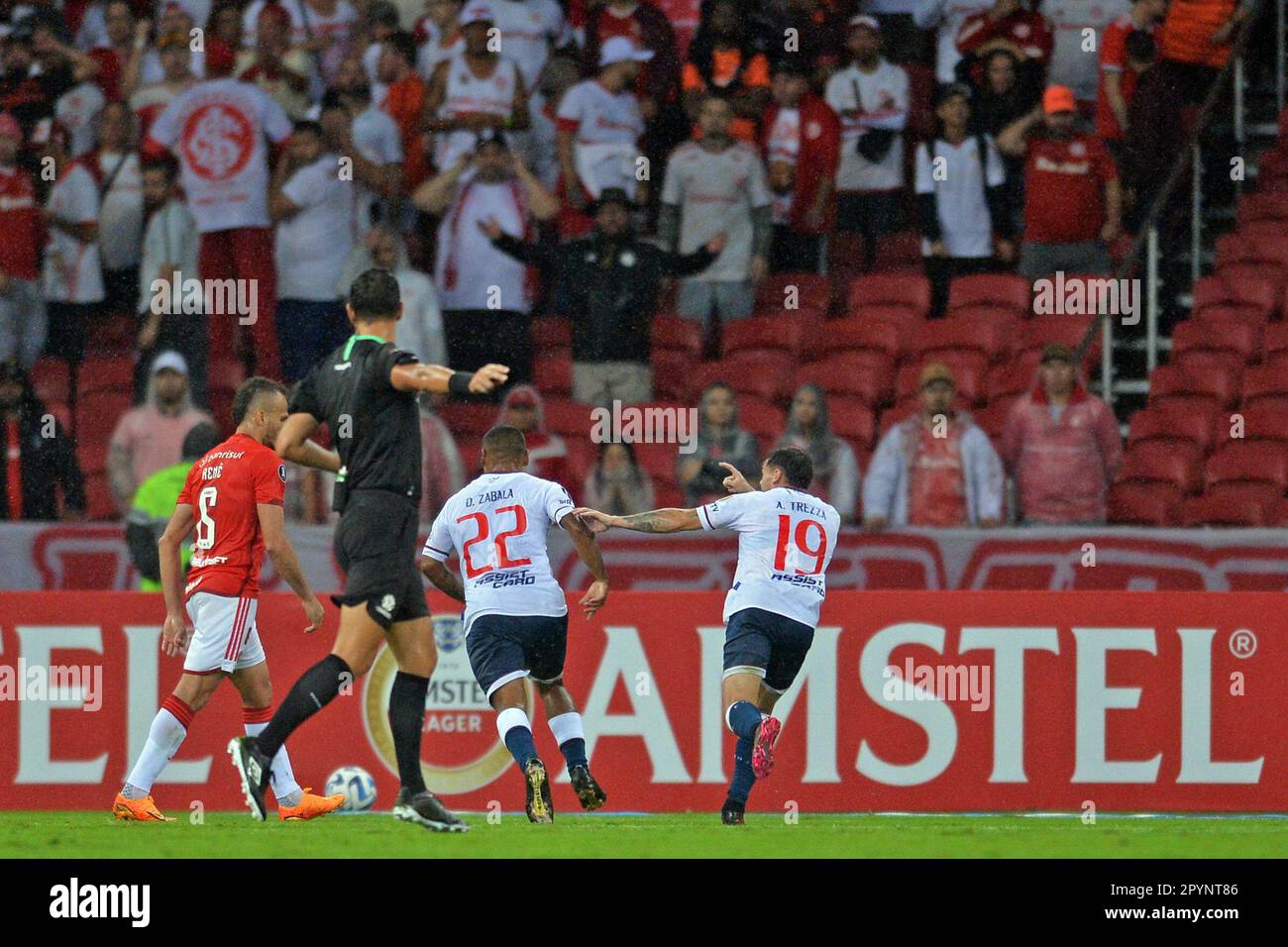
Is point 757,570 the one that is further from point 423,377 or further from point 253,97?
point 253,97

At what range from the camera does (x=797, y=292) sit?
49.4 ft

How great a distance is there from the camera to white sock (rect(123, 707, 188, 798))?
8.95 metres

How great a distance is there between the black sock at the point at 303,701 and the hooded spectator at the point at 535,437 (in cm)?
477

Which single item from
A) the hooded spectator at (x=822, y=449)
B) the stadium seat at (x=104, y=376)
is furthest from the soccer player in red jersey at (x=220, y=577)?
the stadium seat at (x=104, y=376)

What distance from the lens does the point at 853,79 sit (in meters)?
15.0

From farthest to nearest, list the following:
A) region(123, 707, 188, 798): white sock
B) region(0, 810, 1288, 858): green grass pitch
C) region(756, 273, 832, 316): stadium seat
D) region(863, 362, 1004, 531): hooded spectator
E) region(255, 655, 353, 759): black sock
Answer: region(756, 273, 832, 316): stadium seat
region(863, 362, 1004, 531): hooded spectator
region(123, 707, 188, 798): white sock
region(255, 655, 353, 759): black sock
region(0, 810, 1288, 858): green grass pitch

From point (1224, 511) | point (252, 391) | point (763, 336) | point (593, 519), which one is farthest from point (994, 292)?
point (252, 391)

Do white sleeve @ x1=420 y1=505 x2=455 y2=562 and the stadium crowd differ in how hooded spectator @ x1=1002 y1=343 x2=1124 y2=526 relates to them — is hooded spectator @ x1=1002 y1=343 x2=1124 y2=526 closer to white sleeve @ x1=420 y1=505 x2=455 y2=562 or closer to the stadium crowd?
the stadium crowd

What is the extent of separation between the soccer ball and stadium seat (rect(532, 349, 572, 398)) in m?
4.16

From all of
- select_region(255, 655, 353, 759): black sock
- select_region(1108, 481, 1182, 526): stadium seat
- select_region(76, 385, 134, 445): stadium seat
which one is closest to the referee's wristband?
select_region(255, 655, 353, 759): black sock

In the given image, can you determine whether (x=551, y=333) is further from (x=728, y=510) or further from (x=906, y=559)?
(x=728, y=510)

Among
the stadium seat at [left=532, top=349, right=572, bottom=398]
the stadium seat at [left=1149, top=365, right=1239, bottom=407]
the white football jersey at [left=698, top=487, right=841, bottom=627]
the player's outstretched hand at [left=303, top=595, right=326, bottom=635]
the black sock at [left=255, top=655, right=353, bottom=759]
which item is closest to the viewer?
the black sock at [left=255, top=655, right=353, bottom=759]

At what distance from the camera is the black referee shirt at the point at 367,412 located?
8.19m

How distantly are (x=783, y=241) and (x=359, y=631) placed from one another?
763 cm
